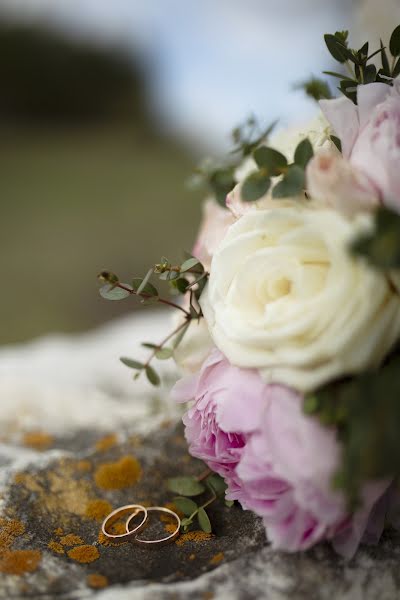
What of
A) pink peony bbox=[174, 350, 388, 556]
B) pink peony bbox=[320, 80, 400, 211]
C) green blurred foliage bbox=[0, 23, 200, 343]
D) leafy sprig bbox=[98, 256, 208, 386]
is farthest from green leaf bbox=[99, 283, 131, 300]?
green blurred foliage bbox=[0, 23, 200, 343]

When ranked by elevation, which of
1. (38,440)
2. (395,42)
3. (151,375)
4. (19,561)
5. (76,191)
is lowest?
(76,191)

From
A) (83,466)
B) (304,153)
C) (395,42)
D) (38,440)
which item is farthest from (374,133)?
(38,440)

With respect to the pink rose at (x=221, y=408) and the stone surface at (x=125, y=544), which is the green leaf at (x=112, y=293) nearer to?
the pink rose at (x=221, y=408)

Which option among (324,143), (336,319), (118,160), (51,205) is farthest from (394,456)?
(118,160)

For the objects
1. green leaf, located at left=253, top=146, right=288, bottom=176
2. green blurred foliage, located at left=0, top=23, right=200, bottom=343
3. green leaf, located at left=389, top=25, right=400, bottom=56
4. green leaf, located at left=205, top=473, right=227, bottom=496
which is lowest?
green blurred foliage, located at left=0, top=23, right=200, bottom=343

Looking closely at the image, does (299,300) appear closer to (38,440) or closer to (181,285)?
(181,285)

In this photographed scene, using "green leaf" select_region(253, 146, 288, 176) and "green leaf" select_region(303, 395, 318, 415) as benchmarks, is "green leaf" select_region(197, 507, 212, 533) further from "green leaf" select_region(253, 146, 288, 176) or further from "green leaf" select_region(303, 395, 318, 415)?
"green leaf" select_region(253, 146, 288, 176)

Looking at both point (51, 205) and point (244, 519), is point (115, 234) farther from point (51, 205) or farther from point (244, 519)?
point (244, 519)

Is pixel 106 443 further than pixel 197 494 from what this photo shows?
Yes
